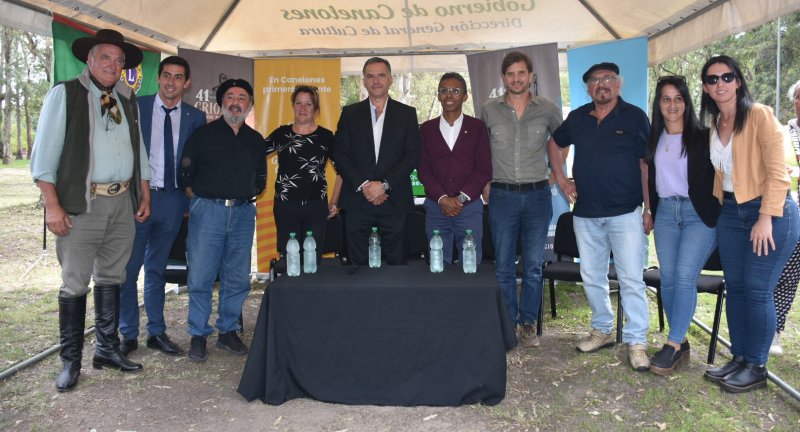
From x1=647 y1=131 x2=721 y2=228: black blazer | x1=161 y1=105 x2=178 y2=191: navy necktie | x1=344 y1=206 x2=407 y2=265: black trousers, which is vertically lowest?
x1=344 y1=206 x2=407 y2=265: black trousers

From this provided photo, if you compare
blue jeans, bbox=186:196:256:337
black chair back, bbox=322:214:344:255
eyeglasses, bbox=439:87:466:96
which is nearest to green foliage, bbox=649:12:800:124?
black chair back, bbox=322:214:344:255

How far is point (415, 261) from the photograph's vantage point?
11.0 ft

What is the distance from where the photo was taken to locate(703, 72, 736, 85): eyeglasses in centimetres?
293

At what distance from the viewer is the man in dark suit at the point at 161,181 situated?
3613 mm

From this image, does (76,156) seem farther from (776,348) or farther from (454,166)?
(776,348)

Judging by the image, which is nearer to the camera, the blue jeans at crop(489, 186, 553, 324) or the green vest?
the green vest

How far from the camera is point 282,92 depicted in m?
5.59

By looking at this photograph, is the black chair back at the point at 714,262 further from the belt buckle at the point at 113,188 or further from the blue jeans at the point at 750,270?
the belt buckle at the point at 113,188

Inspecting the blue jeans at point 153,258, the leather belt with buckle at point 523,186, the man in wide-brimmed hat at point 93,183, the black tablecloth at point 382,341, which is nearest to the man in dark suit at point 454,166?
the leather belt with buckle at point 523,186

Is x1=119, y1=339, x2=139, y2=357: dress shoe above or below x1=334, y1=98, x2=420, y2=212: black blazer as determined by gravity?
below

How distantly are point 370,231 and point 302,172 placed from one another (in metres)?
0.67

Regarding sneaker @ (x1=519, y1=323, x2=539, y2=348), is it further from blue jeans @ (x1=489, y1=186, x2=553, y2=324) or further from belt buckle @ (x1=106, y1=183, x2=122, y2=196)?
belt buckle @ (x1=106, y1=183, x2=122, y2=196)

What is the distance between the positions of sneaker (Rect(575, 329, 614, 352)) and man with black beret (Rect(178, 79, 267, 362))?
2214 millimetres

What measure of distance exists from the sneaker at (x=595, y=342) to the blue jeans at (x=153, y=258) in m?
2.75
